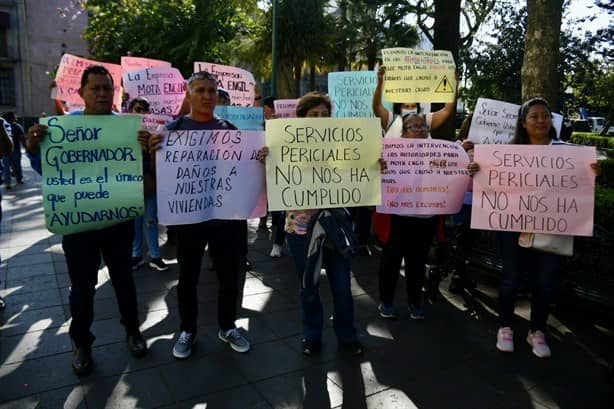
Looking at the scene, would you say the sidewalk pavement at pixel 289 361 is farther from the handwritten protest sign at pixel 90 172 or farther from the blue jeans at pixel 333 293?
the handwritten protest sign at pixel 90 172

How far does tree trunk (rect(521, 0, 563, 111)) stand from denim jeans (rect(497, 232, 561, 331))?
3248 millimetres

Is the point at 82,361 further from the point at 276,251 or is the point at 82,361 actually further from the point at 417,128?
the point at 276,251

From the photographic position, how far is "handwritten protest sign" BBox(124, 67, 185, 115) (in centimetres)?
597

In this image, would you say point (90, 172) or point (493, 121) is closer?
point (90, 172)

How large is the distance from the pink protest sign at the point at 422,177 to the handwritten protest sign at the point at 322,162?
18.0 inches

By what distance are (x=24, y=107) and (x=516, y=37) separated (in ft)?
103

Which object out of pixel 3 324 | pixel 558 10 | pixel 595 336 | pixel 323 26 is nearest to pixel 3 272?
pixel 3 324

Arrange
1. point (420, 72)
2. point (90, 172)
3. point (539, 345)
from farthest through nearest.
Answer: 1. point (420, 72)
2. point (539, 345)
3. point (90, 172)

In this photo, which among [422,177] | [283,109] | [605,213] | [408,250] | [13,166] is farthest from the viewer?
[13,166]

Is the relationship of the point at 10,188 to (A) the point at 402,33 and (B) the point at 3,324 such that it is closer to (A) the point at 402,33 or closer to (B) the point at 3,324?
(B) the point at 3,324

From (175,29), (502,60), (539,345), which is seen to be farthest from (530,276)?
(502,60)

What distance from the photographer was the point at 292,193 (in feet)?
11.0

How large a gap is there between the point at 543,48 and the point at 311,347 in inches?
189

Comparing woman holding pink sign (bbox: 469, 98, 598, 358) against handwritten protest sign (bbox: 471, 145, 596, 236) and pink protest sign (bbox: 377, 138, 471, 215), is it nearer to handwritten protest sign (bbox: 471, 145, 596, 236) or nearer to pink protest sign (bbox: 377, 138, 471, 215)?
handwritten protest sign (bbox: 471, 145, 596, 236)
